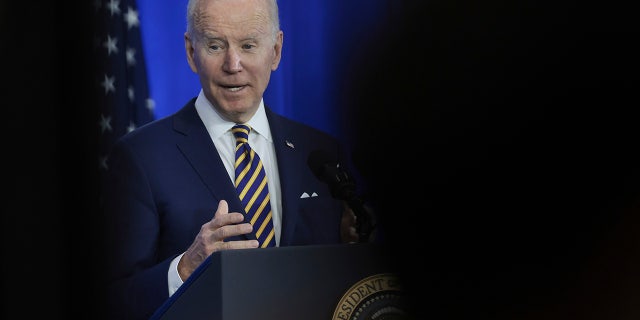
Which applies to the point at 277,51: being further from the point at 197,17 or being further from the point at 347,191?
the point at 347,191

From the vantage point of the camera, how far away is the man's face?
240 cm

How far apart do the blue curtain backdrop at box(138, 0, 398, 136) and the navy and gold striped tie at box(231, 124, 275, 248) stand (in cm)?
17

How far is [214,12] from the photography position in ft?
7.91

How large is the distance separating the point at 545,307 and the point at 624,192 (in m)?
0.26

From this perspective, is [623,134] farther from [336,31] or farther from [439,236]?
[336,31]

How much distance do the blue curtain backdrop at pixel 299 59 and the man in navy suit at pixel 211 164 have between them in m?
0.04

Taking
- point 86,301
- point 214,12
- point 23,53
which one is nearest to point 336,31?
point 214,12

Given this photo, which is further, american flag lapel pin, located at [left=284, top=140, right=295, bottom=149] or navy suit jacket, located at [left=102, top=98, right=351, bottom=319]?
american flag lapel pin, located at [left=284, top=140, right=295, bottom=149]

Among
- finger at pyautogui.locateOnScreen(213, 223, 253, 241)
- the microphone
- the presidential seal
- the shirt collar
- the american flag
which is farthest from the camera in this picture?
the american flag

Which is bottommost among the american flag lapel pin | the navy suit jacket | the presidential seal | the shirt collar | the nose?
the presidential seal

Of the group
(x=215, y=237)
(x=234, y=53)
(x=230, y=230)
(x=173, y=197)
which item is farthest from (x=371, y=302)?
(x=234, y=53)

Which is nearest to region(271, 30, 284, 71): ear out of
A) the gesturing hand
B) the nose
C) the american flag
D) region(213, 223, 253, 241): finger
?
the nose

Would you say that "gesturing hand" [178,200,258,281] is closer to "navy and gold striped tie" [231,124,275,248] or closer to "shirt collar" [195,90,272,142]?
"navy and gold striped tie" [231,124,275,248]

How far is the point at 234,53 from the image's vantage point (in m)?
2.39
